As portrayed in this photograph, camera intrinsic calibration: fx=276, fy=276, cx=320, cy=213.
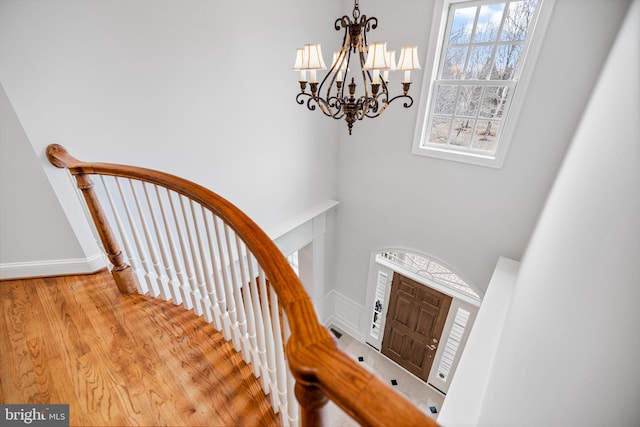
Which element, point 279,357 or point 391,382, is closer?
point 279,357

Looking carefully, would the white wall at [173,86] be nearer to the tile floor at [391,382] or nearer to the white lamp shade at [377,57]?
the white lamp shade at [377,57]

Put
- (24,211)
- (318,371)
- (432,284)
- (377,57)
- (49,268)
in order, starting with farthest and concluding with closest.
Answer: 1. (432,284)
2. (49,268)
3. (24,211)
4. (377,57)
5. (318,371)

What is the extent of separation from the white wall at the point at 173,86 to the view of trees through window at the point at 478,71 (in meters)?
→ 1.52

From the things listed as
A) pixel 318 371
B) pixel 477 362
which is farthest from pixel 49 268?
pixel 477 362

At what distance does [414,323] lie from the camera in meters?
4.46

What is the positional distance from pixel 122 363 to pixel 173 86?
2.01m

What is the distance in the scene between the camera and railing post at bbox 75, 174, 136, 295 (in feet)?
5.07

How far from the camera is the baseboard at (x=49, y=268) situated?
76.2 inches

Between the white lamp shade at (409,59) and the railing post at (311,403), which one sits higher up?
the white lamp shade at (409,59)

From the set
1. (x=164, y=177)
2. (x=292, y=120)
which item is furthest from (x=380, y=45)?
(x=292, y=120)

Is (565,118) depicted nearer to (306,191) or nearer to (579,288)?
(579,288)

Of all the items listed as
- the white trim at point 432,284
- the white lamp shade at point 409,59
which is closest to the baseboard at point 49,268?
the white lamp shade at point 409,59

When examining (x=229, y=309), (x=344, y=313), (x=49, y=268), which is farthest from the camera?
(x=344, y=313)

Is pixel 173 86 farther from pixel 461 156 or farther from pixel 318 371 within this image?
pixel 461 156
